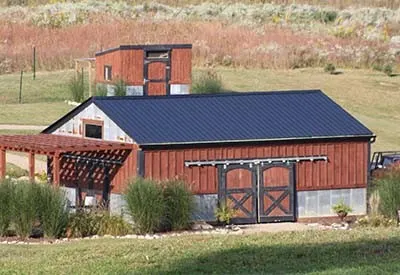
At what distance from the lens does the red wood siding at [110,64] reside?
1934 inches

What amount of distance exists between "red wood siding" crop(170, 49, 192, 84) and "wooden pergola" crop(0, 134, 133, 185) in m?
17.6

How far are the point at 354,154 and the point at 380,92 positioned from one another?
87.9 ft

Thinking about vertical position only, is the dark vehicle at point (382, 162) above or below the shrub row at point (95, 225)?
above

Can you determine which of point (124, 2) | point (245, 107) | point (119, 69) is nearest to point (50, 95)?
point (119, 69)

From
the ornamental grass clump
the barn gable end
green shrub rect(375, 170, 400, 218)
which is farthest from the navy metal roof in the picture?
green shrub rect(375, 170, 400, 218)

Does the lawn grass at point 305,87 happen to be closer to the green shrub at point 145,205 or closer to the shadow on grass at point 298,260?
the green shrub at point 145,205

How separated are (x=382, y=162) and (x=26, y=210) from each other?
1213 centimetres

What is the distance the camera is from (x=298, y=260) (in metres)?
19.4

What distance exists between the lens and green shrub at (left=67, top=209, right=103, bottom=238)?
26.9 m

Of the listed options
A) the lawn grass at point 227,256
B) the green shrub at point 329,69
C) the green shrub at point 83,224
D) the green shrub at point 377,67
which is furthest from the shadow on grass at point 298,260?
the green shrub at point 377,67

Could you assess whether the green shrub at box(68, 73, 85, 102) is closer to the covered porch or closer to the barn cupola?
the barn cupola

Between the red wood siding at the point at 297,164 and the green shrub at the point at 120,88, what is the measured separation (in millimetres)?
16687

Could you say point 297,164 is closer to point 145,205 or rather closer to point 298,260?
point 145,205

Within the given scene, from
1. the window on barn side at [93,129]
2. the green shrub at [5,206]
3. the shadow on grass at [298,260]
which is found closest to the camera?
the shadow on grass at [298,260]
